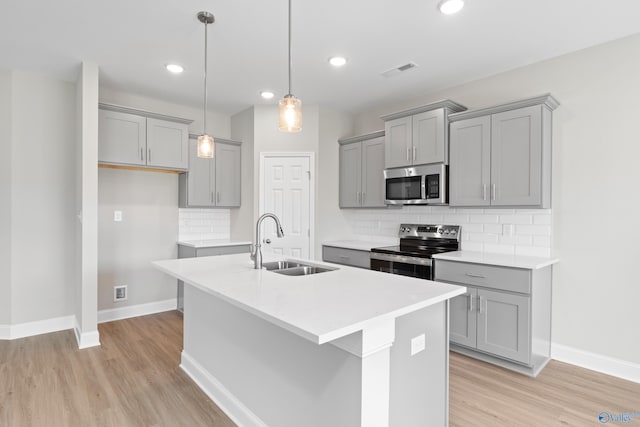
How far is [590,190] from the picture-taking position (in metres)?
2.89

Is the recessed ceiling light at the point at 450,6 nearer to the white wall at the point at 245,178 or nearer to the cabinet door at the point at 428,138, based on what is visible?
the cabinet door at the point at 428,138

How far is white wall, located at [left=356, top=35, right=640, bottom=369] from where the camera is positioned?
2.71 m

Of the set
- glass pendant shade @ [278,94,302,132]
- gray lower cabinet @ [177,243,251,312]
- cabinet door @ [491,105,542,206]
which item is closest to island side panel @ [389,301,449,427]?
glass pendant shade @ [278,94,302,132]

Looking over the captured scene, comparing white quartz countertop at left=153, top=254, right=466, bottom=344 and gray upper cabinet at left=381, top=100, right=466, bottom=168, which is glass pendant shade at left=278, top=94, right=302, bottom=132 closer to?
white quartz countertop at left=153, top=254, right=466, bottom=344

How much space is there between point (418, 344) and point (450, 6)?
2.14m

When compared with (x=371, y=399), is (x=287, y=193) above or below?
above

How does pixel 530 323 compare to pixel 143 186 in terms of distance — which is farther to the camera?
pixel 143 186

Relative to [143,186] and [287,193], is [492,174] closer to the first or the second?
[287,193]

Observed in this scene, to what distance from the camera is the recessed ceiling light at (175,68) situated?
3.34 m

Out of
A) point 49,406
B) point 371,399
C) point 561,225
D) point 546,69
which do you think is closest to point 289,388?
point 371,399

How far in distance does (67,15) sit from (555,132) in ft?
13.0

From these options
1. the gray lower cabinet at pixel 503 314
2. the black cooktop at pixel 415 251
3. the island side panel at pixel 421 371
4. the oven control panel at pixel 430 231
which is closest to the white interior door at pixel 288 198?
the black cooktop at pixel 415 251

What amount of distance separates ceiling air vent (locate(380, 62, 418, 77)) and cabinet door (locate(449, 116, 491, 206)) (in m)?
0.68

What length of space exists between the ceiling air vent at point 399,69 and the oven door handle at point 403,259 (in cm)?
183
